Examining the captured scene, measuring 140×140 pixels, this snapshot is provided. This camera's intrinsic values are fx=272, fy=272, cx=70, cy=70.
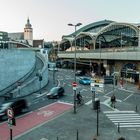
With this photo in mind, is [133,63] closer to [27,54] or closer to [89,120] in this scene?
[27,54]

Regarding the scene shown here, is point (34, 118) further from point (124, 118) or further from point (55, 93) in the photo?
point (55, 93)

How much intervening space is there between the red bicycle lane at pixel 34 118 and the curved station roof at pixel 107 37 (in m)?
40.4

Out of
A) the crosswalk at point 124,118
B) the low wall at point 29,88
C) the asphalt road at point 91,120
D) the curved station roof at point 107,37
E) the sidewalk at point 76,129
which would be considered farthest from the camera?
the curved station roof at point 107,37

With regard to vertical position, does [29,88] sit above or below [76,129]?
above

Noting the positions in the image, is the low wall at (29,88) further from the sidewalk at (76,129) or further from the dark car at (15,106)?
the sidewalk at (76,129)

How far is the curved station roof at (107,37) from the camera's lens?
7364 cm

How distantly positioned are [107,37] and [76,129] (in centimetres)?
6996

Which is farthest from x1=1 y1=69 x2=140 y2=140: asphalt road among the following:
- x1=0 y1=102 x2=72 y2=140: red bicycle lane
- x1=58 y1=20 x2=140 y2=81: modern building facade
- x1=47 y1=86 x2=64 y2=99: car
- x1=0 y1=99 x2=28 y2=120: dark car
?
x1=58 y1=20 x2=140 y2=81: modern building facade

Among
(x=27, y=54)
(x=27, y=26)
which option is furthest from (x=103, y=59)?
(x=27, y=26)

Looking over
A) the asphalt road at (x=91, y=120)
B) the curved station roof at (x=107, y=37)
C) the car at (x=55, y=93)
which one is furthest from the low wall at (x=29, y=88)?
the curved station roof at (x=107, y=37)

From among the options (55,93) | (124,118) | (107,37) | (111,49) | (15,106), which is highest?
(107,37)

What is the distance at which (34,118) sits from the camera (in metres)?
28.0

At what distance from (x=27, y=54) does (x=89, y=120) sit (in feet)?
80.2

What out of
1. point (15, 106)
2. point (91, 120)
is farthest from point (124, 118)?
point (15, 106)
